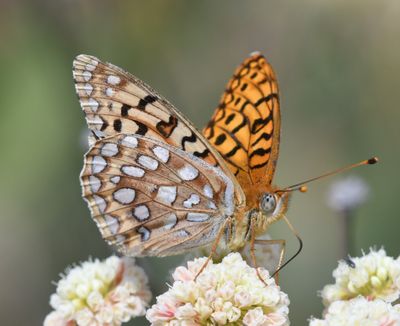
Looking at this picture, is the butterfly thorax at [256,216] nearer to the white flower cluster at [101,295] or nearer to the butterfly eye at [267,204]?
the butterfly eye at [267,204]

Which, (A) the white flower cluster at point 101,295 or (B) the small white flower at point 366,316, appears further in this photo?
(A) the white flower cluster at point 101,295

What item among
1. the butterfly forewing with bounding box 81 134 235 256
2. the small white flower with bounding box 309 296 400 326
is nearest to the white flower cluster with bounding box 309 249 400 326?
the small white flower with bounding box 309 296 400 326

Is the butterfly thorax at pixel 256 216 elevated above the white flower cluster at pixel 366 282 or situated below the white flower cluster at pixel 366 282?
above

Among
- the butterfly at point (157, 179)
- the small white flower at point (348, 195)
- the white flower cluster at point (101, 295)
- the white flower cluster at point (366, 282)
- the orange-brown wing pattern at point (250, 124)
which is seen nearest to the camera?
the white flower cluster at point (366, 282)

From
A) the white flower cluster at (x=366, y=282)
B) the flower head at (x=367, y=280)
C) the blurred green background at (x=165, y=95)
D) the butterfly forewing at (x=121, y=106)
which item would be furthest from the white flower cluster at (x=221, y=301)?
the blurred green background at (x=165, y=95)

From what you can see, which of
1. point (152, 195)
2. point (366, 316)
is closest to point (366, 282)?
point (366, 316)

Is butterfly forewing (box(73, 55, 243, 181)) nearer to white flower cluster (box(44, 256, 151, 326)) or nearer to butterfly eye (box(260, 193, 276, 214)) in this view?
butterfly eye (box(260, 193, 276, 214))

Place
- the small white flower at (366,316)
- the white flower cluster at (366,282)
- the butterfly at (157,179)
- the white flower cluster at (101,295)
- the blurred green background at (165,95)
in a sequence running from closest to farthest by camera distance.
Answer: the small white flower at (366,316), the white flower cluster at (366,282), the white flower cluster at (101,295), the butterfly at (157,179), the blurred green background at (165,95)

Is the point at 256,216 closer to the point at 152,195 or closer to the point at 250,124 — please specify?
the point at 152,195
